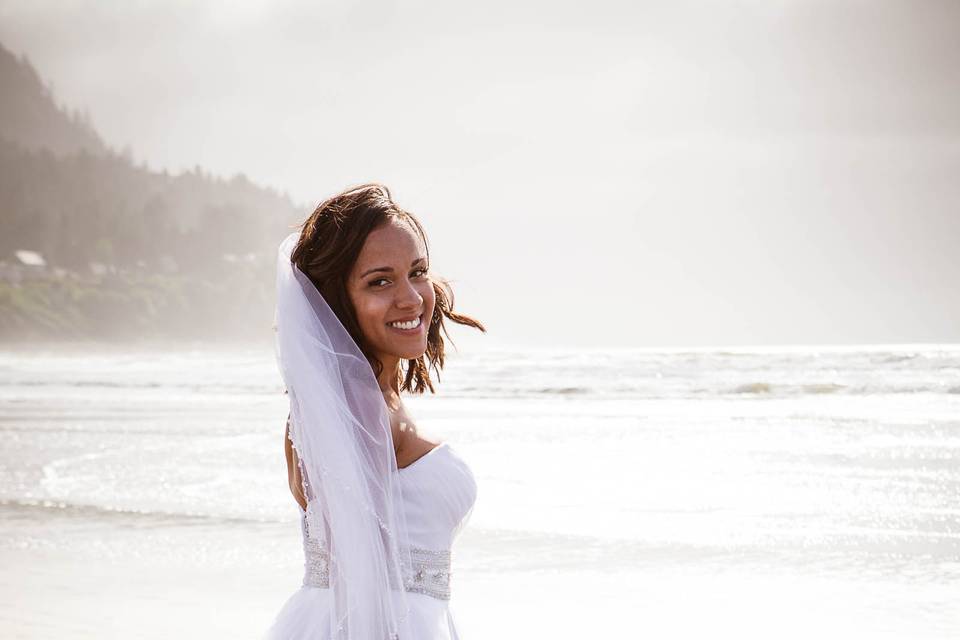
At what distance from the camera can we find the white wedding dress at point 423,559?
2.18 meters

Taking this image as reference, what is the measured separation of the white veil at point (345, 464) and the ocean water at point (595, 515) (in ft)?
1.01

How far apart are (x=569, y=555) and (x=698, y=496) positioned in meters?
2.55

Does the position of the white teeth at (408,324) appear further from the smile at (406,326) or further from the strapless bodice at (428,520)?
the strapless bodice at (428,520)

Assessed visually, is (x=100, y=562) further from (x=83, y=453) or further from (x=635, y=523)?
(x=83, y=453)

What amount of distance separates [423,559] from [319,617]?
0.28 metres

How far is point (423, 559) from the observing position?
225 cm

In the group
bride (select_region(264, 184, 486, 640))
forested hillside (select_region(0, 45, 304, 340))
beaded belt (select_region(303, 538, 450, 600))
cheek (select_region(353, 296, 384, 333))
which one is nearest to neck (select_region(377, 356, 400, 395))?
bride (select_region(264, 184, 486, 640))

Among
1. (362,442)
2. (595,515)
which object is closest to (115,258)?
(595,515)

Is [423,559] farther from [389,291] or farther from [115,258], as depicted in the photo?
[115,258]

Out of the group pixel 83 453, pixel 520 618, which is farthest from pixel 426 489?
pixel 83 453

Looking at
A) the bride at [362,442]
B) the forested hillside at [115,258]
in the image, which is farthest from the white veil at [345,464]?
the forested hillside at [115,258]

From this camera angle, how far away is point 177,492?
31.5 feet

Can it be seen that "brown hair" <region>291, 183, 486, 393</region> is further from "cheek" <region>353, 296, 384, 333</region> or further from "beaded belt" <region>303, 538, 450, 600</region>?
"beaded belt" <region>303, 538, 450, 600</region>

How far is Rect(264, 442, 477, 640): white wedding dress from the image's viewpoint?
2.18 meters
